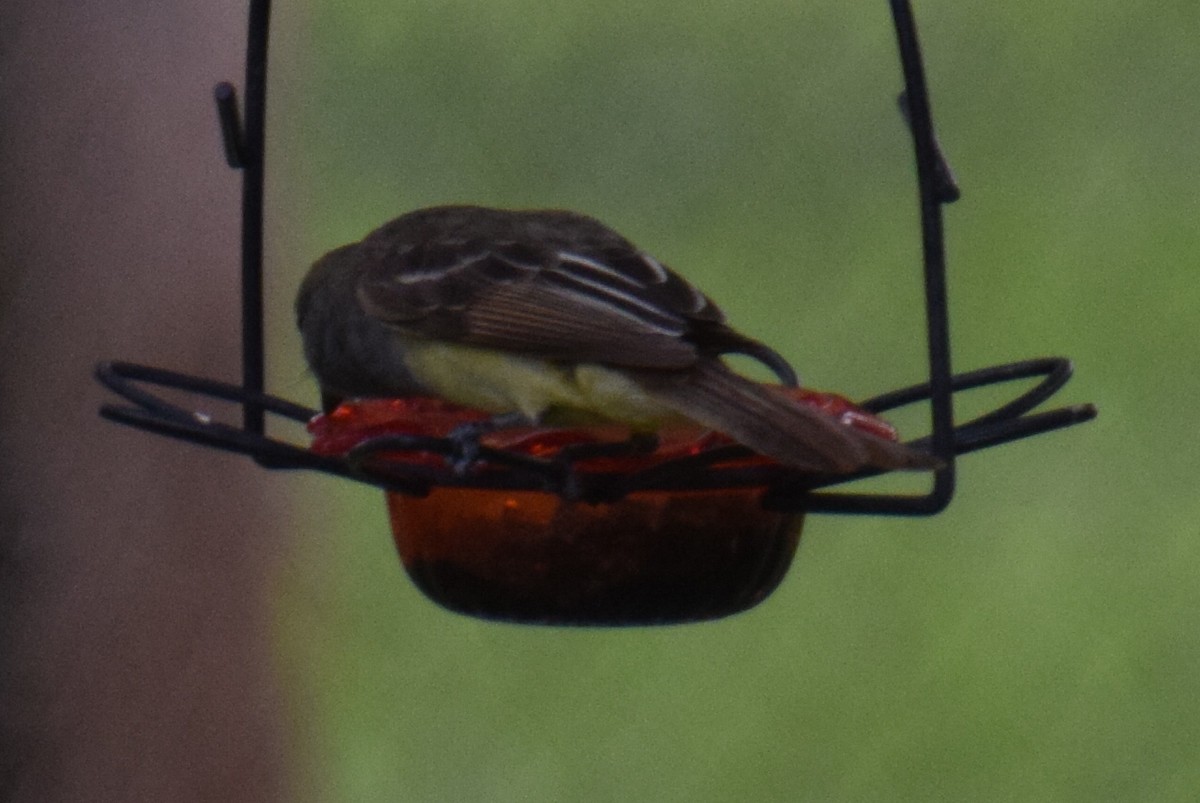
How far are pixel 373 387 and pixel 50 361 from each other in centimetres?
104

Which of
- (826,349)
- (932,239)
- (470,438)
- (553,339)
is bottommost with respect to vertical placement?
(826,349)

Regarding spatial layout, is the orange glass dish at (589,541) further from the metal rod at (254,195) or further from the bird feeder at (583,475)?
the metal rod at (254,195)

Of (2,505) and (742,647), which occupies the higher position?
(2,505)

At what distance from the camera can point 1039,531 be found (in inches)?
306

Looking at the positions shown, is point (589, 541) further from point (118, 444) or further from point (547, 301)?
point (118, 444)

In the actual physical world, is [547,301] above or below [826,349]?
above

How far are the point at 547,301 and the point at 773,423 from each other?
0.63m

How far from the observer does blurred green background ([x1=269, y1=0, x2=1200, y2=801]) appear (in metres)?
6.98

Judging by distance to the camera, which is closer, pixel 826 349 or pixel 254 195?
pixel 254 195

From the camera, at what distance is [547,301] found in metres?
4.09

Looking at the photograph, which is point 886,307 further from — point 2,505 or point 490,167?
point 2,505

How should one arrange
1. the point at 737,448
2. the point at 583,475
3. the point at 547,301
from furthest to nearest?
1. the point at 547,301
2. the point at 737,448
3. the point at 583,475

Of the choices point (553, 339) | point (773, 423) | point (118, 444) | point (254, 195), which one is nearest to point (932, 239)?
point (773, 423)

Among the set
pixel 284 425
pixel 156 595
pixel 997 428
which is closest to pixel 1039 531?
pixel 284 425
